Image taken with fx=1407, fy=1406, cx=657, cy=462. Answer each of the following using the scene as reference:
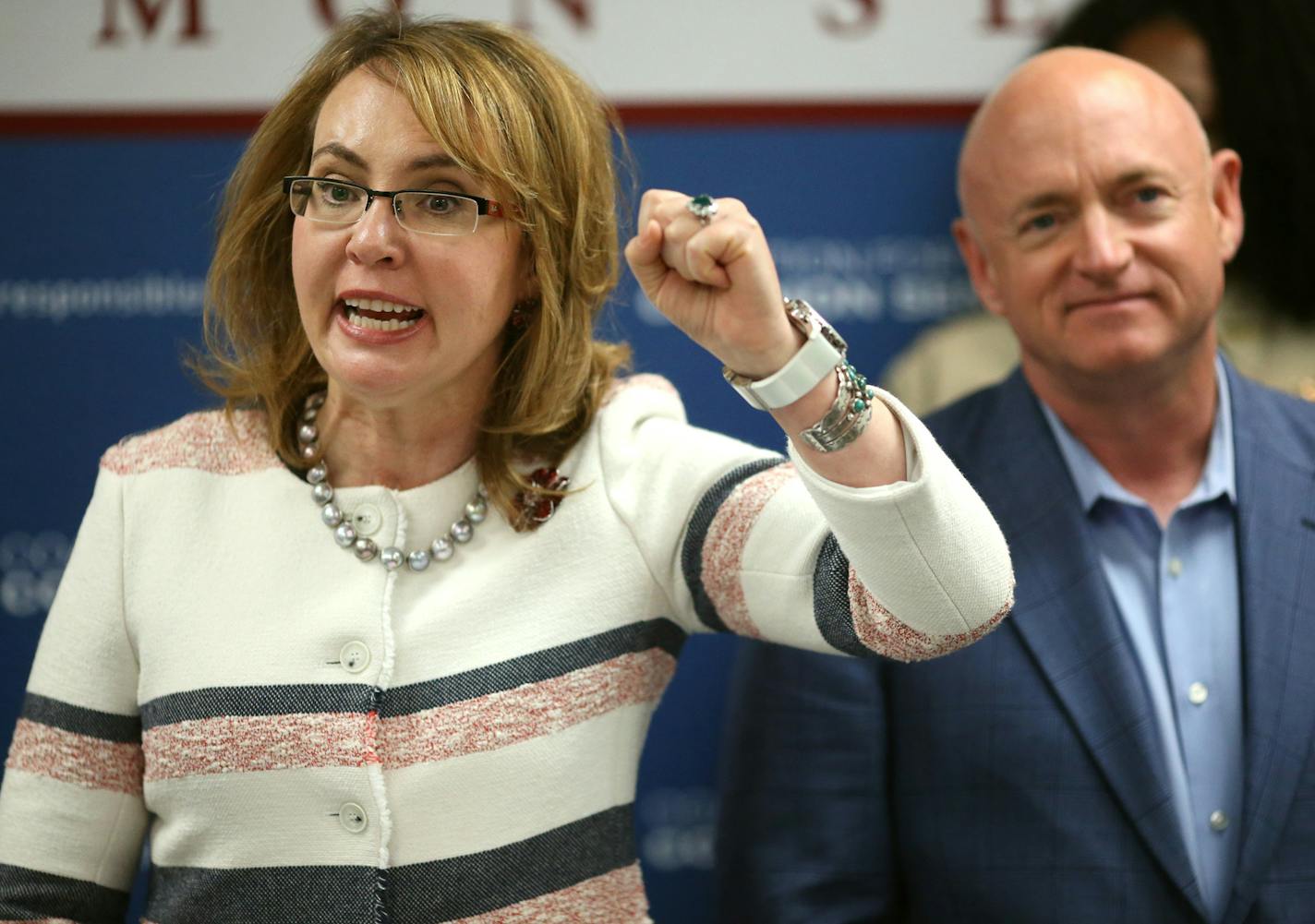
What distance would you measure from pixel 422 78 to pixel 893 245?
137 centimetres

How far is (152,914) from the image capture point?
153 centimetres

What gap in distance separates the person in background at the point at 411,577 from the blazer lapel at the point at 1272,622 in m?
0.70

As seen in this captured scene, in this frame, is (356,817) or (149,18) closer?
(356,817)

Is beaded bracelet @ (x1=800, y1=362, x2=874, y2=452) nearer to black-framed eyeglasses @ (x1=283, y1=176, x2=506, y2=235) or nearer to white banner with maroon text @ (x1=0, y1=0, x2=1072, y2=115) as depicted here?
black-framed eyeglasses @ (x1=283, y1=176, x2=506, y2=235)

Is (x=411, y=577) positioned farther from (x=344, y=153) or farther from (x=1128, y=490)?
(x=1128, y=490)

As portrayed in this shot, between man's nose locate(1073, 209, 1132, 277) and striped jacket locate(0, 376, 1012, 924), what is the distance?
2.35 feet

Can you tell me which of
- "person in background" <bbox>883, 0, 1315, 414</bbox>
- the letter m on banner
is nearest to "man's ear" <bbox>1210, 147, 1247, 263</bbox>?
Result: "person in background" <bbox>883, 0, 1315, 414</bbox>

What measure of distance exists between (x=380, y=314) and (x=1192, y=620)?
3.87 feet

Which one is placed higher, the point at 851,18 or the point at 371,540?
the point at 851,18

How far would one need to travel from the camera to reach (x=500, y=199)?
1474 mm

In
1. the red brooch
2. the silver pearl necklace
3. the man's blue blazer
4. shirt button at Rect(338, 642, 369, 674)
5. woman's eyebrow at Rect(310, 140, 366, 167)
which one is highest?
woman's eyebrow at Rect(310, 140, 366, 167)

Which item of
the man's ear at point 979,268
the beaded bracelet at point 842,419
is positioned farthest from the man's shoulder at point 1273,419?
the beaded bracelet at point 842,419

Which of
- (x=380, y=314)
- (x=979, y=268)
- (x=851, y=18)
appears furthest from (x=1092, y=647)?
(x=851, y=18)

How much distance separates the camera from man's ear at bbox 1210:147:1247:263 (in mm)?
2141
